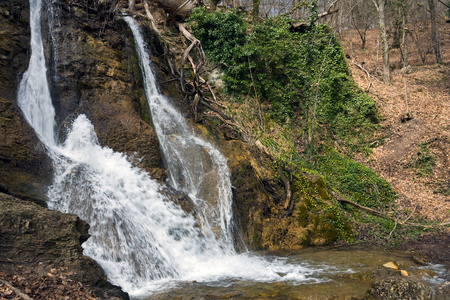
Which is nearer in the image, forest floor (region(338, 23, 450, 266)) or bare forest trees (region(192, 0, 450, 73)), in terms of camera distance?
forest floor (region(338, 23, 450, 266))

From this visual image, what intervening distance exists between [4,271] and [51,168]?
3767 mm

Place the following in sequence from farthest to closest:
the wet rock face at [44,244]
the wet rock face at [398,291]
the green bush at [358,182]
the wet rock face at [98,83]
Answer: the green bush at [358,182] → the wet rock face at [98,83] → the wet rock face at [398,291] → the wet rock face at [44,244]

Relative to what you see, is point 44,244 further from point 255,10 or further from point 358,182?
point 255,10

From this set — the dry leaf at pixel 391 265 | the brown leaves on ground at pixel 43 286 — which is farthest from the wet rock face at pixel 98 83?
the dry leaf at pixel 391 265

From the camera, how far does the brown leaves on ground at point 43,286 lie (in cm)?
382

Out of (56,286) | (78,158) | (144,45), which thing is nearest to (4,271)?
(56,286)

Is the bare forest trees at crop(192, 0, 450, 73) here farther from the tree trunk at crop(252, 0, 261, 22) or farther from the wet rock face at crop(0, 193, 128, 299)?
the wet rock face at crop(0, 193, 128, 299)

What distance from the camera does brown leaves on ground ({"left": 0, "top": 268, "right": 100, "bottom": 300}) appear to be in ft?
12.5

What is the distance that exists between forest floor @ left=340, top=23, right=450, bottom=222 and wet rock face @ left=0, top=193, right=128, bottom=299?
10.9m

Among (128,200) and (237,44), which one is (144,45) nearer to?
(237,44)

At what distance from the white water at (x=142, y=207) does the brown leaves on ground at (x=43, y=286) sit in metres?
1.76

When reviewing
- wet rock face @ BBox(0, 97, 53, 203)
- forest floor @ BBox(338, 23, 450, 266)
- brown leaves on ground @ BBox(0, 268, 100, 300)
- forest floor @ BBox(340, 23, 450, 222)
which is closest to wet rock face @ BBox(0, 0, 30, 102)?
wet rock face @ BBox(0, 97, 53, 203)

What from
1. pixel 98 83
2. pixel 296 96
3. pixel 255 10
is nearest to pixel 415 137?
pixel 296 96

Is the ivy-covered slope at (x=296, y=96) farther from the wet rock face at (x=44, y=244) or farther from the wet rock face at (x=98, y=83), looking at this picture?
the wet rock face at (x=44, y=244)
